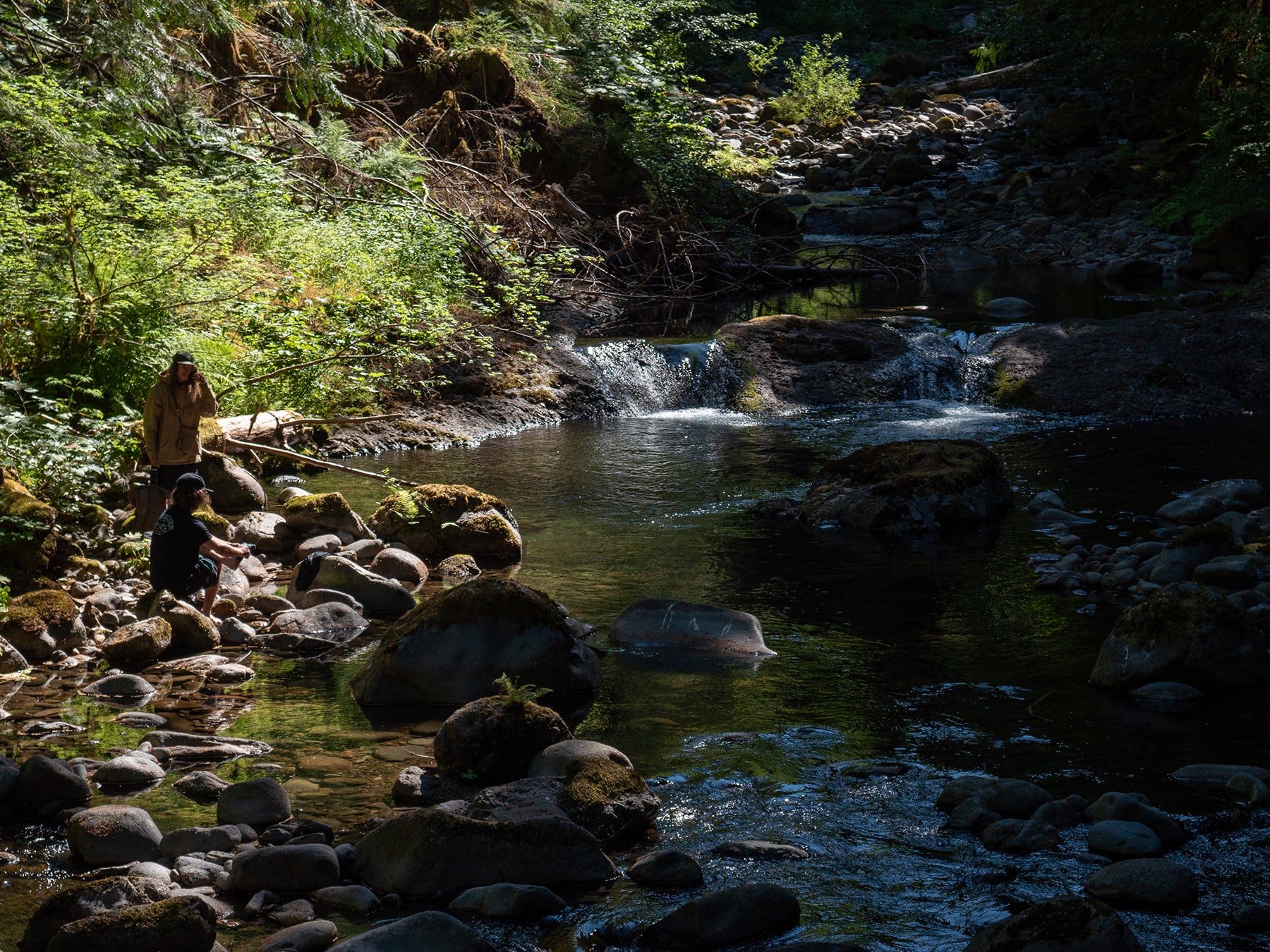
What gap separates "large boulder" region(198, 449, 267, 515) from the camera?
34.3ft

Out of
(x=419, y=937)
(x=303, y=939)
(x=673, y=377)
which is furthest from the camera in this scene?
(x=673, y=377)

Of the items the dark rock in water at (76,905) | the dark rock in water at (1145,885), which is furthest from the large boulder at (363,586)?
the dark rock in water at (1145,885)

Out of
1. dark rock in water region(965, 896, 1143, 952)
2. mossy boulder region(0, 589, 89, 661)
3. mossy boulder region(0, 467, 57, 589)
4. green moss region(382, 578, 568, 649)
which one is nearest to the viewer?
dark rock in water region(965, 896, 1143, 952)

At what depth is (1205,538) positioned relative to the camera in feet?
27.2

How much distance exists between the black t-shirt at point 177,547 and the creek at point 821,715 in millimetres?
860

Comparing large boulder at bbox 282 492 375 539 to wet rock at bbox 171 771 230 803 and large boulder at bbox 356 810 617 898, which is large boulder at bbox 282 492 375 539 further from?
large boulder at bbox 356 810 617 898

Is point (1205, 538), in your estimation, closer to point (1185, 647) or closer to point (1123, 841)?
point (1185, 647)

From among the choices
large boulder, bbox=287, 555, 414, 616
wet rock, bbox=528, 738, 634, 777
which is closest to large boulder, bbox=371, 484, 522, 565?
large boulder, bbox=287, 555, 414, 616

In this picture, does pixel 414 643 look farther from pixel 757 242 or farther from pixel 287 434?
pixel 757 242

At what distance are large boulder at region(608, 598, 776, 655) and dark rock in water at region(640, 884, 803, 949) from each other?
9.93 ft

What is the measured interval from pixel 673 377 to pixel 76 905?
12.9 meters

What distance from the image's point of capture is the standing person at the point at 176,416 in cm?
834

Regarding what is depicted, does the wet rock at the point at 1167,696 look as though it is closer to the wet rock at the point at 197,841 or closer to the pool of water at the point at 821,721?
the pool of water at the point at 821,721

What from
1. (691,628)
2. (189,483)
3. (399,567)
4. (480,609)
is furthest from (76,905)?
(399,567)
